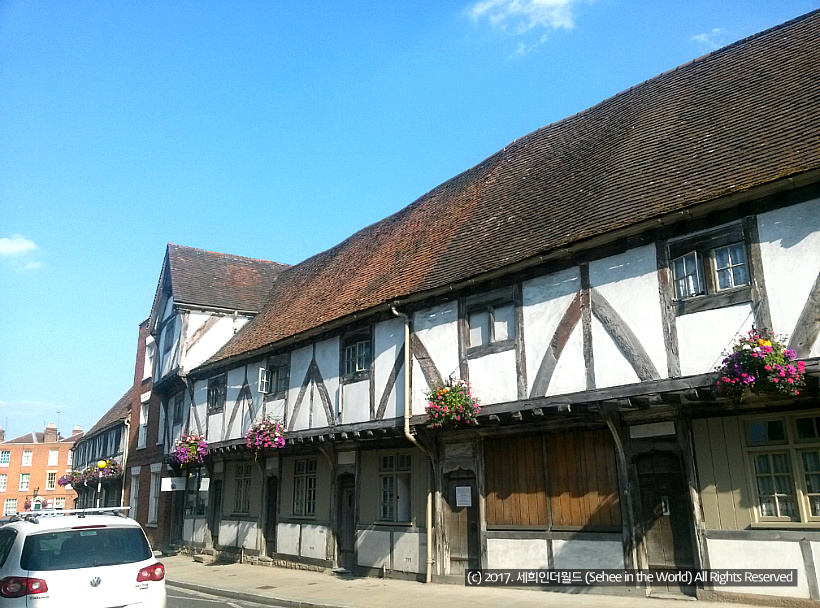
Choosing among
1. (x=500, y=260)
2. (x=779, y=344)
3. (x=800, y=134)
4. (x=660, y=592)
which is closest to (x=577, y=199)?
(x=500, y=260)

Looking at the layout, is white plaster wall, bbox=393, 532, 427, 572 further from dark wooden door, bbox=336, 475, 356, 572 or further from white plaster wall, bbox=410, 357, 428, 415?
white plaster wall, bbox=410, 357, 428, 415

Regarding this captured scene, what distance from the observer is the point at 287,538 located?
57.2 feet

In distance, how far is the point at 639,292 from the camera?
10094 mm

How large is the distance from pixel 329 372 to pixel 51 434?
6499 centimetres

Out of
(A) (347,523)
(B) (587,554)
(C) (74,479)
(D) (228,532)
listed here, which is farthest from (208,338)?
(C) (74,479)

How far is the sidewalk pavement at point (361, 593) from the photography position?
9.71 metres

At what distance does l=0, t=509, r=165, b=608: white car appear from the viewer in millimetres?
6425

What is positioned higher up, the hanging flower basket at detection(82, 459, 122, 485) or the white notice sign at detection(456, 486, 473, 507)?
the hanging flower basket at detection(82, 459, 122, 485)

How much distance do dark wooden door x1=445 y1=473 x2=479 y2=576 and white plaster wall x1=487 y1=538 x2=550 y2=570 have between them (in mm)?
464

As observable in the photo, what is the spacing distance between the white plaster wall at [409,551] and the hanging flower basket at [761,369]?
716 cm

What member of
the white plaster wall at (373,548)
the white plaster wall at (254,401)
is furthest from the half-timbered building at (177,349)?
the white plaster wall at (373,548)

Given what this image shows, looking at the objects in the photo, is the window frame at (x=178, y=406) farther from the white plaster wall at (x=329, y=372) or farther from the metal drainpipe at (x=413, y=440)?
the metal drainpipe at (x=413, y=440)

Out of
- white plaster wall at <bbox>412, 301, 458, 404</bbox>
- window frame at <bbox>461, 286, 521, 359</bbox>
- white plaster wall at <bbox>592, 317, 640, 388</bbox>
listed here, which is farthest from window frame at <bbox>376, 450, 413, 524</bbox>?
white plaster wall at <bbox>592, 317, 640, 388</bbox>

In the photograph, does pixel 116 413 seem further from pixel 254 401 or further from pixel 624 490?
pixel 624 490
